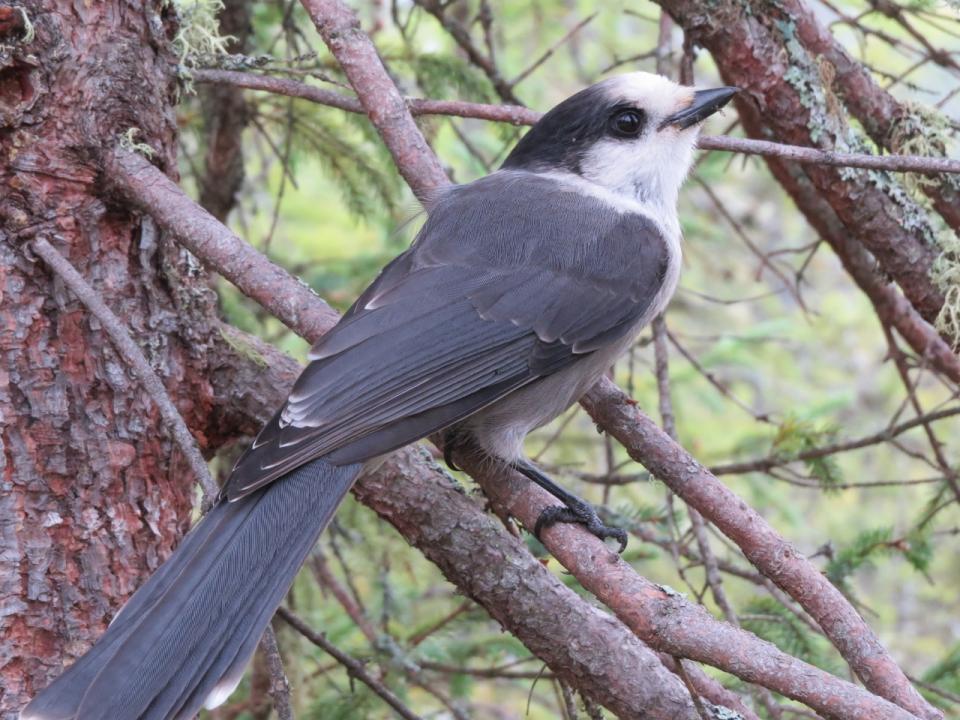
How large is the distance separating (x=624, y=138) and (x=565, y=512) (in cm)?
131

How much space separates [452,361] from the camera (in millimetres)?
2760

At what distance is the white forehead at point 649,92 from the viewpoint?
128 inches

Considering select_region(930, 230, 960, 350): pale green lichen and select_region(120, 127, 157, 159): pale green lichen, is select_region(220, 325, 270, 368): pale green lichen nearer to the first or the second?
select_region(120, 127, 157, 159): pale green lichen

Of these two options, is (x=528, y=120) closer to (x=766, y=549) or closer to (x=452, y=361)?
(x=452, y=361)

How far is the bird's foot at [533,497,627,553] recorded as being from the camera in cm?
242

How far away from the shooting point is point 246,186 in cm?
479

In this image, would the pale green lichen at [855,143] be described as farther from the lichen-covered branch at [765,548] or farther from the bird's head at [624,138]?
the lichen-covered branch at [765,548]

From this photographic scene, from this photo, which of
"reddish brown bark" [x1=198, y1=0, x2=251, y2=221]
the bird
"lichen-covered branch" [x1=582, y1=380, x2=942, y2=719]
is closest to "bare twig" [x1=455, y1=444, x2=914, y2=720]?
"lichen-covered branch" [x1=582, y1=380, x2=942, y2=719]

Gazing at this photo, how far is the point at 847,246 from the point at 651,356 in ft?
9.09

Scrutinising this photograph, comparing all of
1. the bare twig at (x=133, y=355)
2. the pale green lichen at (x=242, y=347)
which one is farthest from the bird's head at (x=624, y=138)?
the bare twig at (x=133, y=355)

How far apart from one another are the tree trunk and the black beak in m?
1.49

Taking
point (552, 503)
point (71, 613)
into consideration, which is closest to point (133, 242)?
point (71, 613)

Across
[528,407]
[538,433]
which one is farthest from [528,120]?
[538,433]

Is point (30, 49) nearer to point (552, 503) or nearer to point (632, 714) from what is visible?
point (552, 503)
